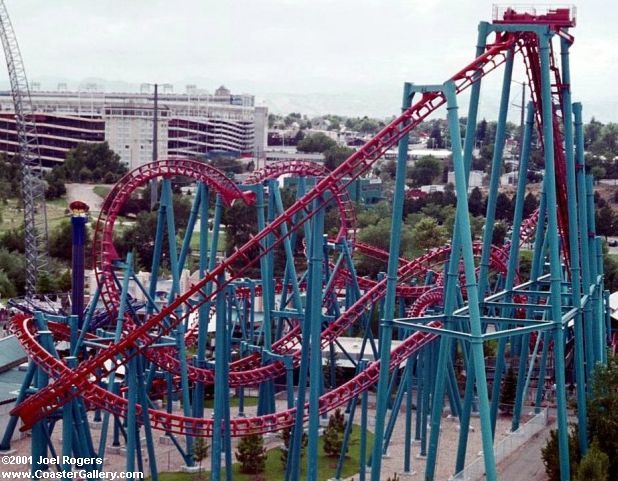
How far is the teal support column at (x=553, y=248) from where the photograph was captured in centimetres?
2647

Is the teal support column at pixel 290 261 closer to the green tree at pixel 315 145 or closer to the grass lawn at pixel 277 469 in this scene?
the grass lawn at pixel 277 469

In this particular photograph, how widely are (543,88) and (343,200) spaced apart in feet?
49.0

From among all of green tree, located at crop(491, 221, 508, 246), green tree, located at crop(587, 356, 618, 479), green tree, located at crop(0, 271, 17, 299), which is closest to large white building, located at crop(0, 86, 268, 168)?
green tree, located at crop(491, 221, 508, 246)

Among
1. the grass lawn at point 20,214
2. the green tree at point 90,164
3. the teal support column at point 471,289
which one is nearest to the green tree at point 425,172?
the green tree at point 90,164

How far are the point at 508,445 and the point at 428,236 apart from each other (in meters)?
35.4

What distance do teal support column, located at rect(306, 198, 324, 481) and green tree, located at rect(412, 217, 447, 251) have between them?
137 feet

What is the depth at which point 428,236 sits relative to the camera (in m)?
67.6

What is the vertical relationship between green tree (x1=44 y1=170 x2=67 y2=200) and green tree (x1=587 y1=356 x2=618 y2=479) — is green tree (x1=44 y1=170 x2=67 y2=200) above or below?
below

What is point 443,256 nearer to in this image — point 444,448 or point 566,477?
point 444,448

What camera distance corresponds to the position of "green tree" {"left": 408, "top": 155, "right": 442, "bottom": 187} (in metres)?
109

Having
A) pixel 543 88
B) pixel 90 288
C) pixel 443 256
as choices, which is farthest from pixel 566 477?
pixel 90 288

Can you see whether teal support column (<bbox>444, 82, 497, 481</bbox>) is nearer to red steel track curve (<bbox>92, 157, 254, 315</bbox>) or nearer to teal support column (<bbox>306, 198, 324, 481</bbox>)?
teal support column (<bbox>306, 198, 324, 481</bbox>)

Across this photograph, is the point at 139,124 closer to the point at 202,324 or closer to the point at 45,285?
the point at 45,285

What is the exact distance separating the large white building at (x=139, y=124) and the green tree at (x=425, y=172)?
83.6ft
